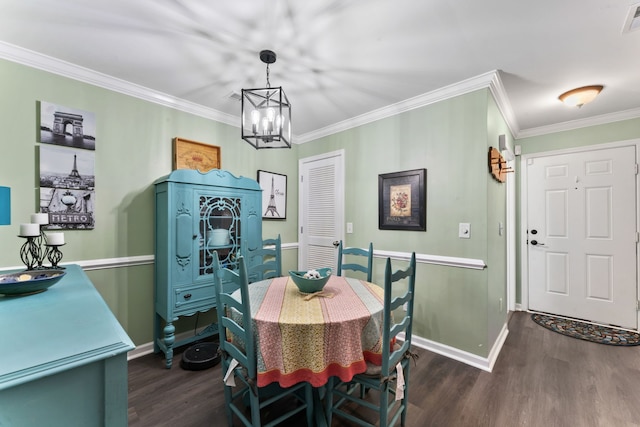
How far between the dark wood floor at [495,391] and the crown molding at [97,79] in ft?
7.84

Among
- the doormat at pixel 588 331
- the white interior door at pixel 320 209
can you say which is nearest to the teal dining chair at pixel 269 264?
the white interior door at pixel 320 209

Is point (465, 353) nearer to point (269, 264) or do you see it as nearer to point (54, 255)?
point (269, 264)

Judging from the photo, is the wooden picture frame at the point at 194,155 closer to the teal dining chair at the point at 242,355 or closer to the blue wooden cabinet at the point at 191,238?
the blue wooden cabinet at the point at 191,238

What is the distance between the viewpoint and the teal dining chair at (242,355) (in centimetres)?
129

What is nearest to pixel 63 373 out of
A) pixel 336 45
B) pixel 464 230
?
pixel 336 45

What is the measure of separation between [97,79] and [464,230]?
3.38 meters

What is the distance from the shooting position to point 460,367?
7.31 feet

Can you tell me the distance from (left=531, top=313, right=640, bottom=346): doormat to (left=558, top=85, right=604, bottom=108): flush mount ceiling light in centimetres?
237

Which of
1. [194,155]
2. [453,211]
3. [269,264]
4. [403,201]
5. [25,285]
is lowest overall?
[269,264]

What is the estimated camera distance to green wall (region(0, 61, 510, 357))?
192cm

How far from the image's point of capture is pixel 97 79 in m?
2.20

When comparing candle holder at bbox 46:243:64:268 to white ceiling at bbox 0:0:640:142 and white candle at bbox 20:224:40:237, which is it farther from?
white ceiling at bbox 0:0:640:142

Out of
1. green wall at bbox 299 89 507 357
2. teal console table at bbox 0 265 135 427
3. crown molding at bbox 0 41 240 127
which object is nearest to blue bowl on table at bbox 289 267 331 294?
teal console table at bbox 0 265 135 427

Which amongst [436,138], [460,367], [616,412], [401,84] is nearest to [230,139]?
[401,84]
